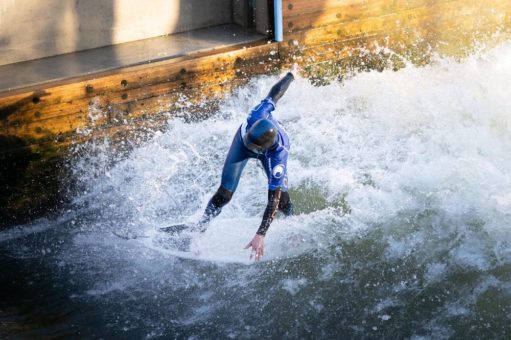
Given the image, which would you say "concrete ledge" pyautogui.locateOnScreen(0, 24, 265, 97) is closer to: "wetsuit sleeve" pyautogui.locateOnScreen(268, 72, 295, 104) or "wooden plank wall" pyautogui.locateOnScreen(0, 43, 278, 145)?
"wooden plank wall" pyautogui.locateOnScreen(0, 43, 278, 145)

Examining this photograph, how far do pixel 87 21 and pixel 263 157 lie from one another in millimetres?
3192

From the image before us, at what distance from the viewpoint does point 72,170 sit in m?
6.70

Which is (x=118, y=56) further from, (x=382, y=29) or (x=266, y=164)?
(x=382, y=29)

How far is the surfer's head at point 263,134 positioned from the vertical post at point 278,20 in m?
2.66

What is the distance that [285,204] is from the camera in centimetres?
583

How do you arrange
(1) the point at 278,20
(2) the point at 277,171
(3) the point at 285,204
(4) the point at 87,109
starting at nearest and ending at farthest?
(2) the point at 277,171 < (3) the point at 285,204 < (4) the point at 87,109 < (1) the point at 278,20

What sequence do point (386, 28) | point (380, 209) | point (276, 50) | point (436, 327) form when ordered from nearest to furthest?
1. point (436, 327)
2. point (380, 209)
3. point (276, 50)
4. point (386, 28)

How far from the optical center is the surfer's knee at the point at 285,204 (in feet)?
18.9

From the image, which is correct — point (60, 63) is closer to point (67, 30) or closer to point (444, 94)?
point (67, 30)

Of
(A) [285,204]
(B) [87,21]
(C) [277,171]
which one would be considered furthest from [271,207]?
(B) [87,21]

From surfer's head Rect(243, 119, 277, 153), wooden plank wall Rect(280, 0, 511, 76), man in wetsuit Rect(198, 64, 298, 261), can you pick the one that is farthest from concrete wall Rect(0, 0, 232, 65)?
surfer's head Rect(243, 119, 277, 153)

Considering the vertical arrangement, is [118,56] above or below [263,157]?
above

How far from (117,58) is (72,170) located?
1314 mm

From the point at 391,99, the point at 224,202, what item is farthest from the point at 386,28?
the point at 224,202
